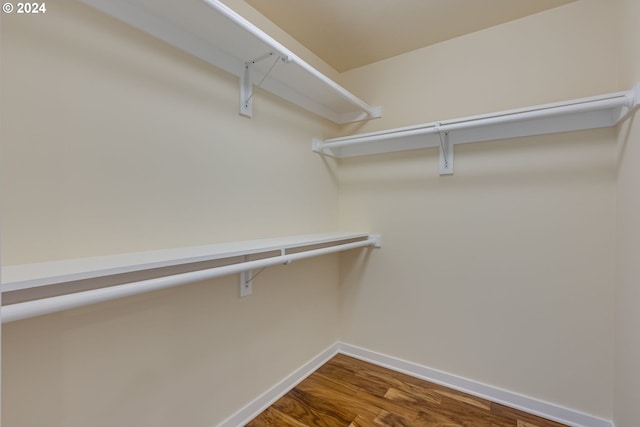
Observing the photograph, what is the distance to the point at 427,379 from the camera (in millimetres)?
1756

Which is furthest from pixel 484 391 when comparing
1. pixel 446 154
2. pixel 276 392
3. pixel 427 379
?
pixel 446 154

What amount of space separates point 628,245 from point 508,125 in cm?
75

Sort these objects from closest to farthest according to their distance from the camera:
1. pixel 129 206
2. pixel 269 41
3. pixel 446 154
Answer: pixel 129 206, pixel 269 41, pixel 446 154

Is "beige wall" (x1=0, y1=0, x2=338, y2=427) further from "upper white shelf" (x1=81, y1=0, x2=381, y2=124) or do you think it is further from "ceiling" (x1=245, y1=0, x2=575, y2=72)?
"ceiling" (x1=245, y1=0, x2=575, y2=72)

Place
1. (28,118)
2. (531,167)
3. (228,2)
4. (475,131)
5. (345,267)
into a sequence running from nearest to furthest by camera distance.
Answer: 1. (28,118)
2. (228,2)
3. (531,167)
4. (475,131)
5. (345,267)

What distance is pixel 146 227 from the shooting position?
1.03 metres

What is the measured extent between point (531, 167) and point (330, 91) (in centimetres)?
118

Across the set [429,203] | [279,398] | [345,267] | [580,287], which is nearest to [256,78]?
[429,203]

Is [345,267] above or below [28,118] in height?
below

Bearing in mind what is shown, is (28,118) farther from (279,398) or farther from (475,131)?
(475,131)

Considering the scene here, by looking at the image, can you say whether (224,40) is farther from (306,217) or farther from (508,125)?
(508,125)

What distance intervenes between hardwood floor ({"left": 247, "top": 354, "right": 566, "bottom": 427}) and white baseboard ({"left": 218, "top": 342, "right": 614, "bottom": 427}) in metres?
0.03

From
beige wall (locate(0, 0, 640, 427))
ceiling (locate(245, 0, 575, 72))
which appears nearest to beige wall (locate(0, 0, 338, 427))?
beige wall (locate(0, 0, 640, 427))

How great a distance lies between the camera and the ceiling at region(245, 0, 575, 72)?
1.42 meters
